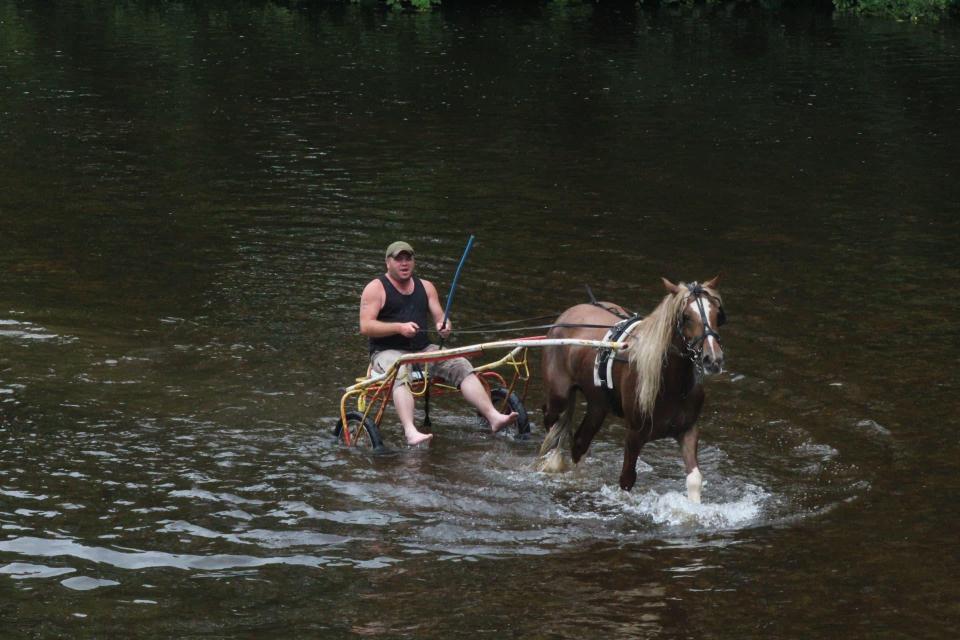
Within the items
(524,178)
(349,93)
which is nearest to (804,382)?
(524,178)

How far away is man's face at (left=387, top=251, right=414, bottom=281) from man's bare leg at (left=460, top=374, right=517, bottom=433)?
1.11 metres

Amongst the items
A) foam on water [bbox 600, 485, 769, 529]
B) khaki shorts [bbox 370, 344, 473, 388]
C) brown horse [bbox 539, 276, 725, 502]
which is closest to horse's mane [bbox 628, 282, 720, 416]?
brown horse [bbox 539, 276, 725, 502]

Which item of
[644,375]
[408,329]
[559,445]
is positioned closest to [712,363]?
[644,375]

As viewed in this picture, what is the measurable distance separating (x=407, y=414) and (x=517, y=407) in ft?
3.68

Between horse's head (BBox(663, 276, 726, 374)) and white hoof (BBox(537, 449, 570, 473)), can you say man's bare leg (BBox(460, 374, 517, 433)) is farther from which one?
horse's head (BBox(663, 276, 726, 374))

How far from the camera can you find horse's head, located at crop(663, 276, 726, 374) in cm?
921

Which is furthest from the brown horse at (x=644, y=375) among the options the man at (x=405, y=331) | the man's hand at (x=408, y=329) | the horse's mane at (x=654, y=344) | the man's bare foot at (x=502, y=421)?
the man's hand at (x=408, y=329)

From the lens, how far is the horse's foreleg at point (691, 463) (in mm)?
10133

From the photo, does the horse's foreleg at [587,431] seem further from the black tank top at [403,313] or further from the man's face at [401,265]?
the man's face at [401,265]

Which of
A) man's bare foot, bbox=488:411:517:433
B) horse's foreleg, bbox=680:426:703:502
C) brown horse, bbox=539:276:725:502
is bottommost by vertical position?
man's bare foot, bbox=488:411:517:433

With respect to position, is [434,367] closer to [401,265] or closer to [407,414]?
[407,414]

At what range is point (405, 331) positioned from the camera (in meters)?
11.8

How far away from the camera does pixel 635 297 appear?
659 inches

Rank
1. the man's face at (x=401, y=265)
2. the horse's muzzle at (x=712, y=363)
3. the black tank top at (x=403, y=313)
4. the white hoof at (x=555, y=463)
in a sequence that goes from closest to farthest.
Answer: the horse's muzzle at (x=712, y=363) → the white hoof at (x=555, y=463) → the man's face at (x=401, y=265) → the black tank top at (x=403, y=313)
